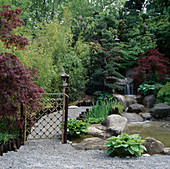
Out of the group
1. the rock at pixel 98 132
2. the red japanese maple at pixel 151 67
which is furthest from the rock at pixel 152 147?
the red japanese maple at pixel 151 67

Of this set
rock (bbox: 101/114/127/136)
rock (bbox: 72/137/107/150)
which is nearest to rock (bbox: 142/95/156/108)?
rock (bbox: 101/114/127/136)

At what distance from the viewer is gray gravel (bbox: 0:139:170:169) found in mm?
2729

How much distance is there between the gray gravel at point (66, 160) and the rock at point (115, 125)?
131 centimetres

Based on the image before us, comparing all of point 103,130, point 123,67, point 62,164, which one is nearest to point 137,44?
point 123,67

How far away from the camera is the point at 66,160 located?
3010 millimetres

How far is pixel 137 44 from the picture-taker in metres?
12.5

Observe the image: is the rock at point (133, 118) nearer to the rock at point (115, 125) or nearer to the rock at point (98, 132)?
the rock at point (115, 125)

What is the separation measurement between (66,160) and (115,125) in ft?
7.56

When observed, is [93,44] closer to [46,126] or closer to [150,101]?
[150,101]

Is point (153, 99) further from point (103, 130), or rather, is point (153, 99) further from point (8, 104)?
point (8, 104)

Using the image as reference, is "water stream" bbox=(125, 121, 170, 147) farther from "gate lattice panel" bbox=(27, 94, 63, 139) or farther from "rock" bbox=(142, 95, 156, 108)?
"rock" bbox=(142, 95, 156, 108)

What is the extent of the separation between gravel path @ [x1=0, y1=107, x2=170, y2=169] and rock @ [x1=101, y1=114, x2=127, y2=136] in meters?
1.31

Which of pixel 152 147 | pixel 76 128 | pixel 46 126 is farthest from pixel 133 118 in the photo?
pixel 152 147

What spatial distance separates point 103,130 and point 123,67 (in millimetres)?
8007
